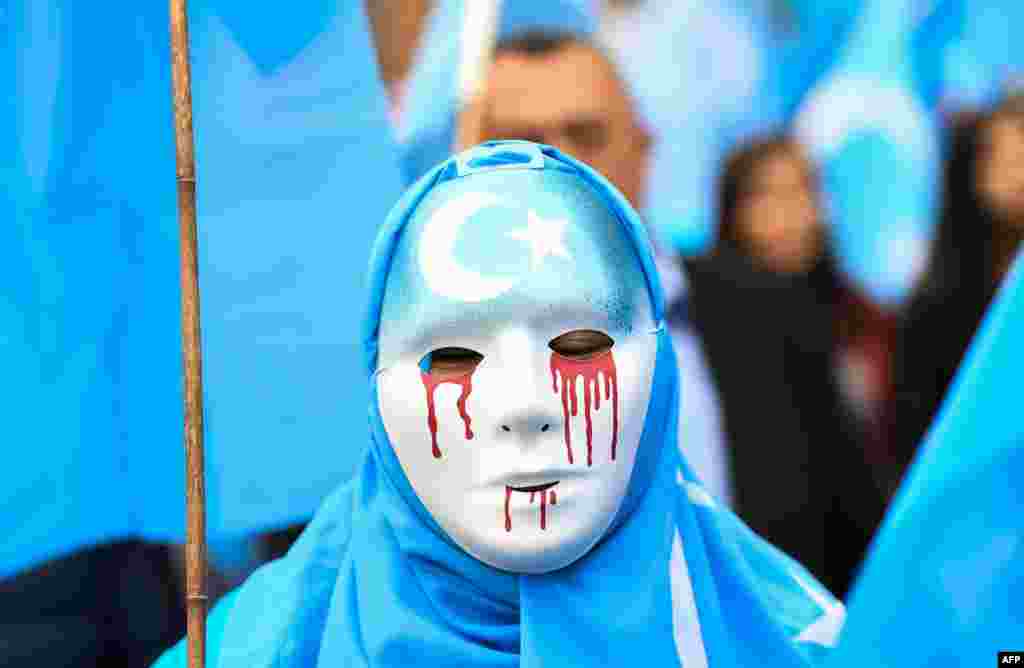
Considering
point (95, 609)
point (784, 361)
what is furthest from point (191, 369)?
point (784, 361)

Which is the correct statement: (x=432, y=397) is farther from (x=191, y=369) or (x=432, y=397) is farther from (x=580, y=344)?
(x=191, y=369)

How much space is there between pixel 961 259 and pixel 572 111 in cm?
117

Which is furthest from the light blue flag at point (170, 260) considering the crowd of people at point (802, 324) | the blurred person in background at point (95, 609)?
the crowd of people at point (802, 324)

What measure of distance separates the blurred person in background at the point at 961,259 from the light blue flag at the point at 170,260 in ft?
5.83

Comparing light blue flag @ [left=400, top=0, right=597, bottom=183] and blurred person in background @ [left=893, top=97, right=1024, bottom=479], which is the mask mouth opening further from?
blurred person in background @ [left=893, top=97, right=1024, bottom=479]

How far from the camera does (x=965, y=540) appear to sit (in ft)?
5.54

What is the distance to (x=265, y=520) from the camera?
9.26ft

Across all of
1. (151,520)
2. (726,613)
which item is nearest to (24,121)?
(151,520)

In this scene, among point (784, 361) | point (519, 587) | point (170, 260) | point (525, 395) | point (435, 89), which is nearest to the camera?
point (525, 395)

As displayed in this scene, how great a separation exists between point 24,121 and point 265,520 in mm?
824

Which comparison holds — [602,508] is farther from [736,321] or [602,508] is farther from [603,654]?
[736,321]

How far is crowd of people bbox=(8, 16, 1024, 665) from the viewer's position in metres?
3.84

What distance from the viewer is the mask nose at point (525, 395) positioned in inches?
78.4

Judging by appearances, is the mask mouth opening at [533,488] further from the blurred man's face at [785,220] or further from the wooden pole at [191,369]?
the blurred man's face at [785,220]
